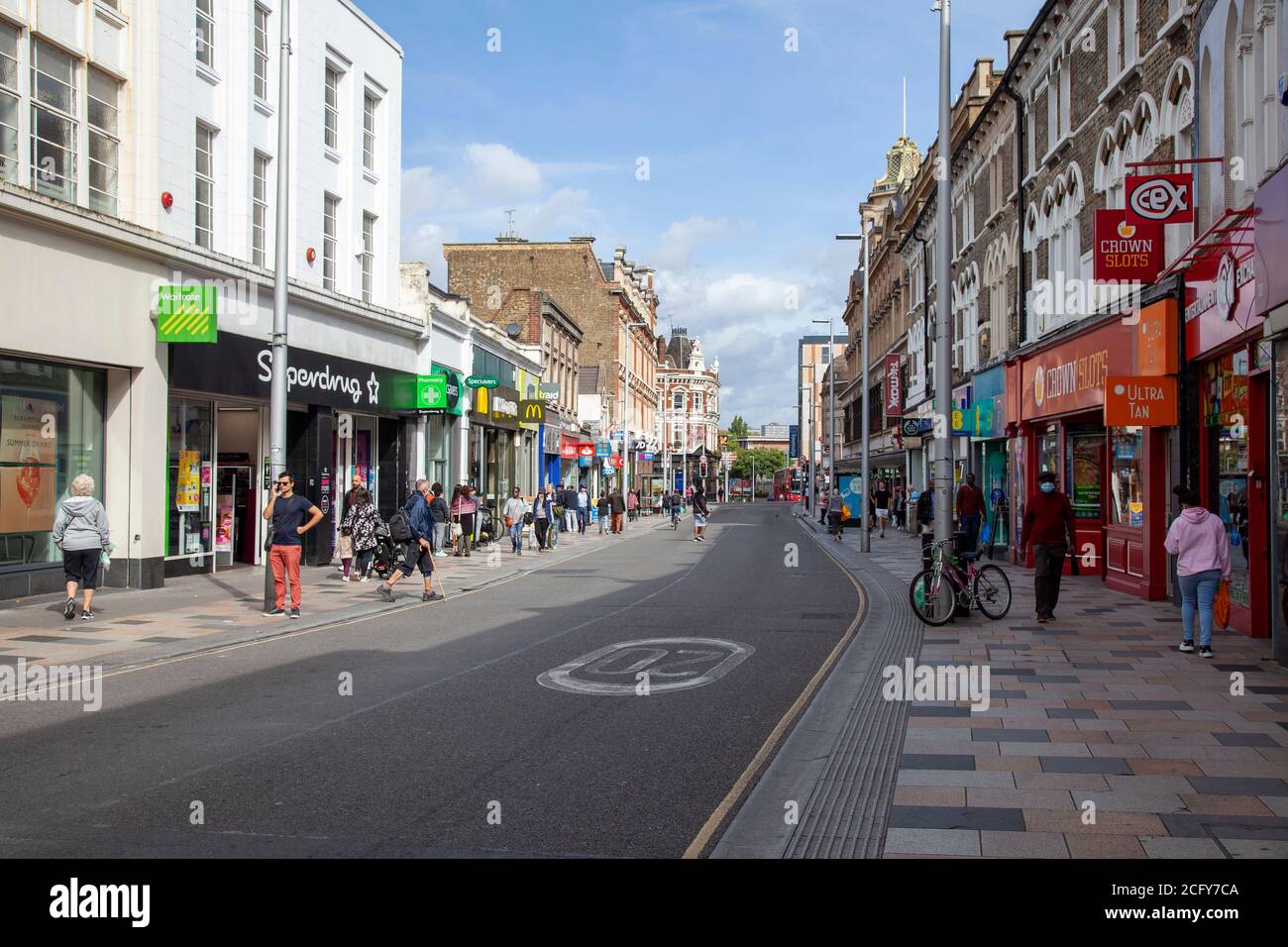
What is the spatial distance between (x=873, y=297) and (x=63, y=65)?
1865 inches

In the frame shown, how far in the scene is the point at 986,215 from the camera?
29.0 m

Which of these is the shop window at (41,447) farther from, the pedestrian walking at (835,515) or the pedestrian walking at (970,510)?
the pedestrian walking at (835,515)

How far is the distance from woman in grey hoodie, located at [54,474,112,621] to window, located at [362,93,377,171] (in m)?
14.5

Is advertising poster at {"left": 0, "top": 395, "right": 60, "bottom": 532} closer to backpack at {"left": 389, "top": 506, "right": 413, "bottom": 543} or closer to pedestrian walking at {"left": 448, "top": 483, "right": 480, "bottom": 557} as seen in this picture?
backpack at {"left": 389, "top": 506, "right": 413, "bottom": 543}

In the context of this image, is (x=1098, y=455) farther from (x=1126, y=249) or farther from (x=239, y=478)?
(x=239, y=478)

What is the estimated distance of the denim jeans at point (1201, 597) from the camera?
427 inches

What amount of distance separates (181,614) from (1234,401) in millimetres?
13480

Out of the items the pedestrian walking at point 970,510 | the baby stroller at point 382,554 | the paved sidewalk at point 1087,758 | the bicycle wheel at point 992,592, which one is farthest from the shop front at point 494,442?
the paved sidewalk at point 1087,758

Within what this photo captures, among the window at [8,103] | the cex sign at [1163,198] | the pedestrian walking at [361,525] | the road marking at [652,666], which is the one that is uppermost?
the window at [8,103]

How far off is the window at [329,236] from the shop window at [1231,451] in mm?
17431

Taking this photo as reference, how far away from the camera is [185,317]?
55.8 feet

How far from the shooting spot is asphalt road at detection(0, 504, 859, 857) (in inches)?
209

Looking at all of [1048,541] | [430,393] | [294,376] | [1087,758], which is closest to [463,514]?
[430,393]

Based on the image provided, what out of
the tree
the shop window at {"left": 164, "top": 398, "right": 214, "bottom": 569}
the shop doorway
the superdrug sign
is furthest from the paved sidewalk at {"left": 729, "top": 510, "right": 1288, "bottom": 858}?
the tree
